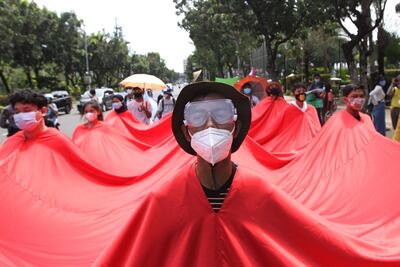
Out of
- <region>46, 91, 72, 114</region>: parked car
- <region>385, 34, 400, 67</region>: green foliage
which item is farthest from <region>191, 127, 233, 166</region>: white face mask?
<region>385, 34, 400, 67</region>: green foliage

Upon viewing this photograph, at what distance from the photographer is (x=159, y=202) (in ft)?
8.55

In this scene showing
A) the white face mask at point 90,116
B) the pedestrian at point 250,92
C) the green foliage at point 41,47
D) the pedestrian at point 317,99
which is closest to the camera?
the white face mask at point 90,116

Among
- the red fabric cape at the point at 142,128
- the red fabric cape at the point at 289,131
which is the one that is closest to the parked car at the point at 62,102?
the red fabric cape at the point at 142,128

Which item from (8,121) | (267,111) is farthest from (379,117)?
(8,121)

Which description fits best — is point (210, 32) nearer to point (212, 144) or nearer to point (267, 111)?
point (267, 111)

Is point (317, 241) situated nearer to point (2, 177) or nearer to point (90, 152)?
point (2, 177)

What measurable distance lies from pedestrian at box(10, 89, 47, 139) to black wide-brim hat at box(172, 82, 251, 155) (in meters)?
3.48

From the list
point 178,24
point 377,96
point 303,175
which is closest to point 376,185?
point 303,175

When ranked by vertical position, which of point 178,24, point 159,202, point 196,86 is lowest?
point 159,202

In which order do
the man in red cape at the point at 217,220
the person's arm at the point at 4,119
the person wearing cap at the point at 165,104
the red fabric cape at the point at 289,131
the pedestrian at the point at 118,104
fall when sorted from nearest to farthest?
the man in red cape at the point at 217,220 < the person's arm at the point at 4,119 < the red fabric cape at the point at 289,131 < the pedestrian at the point at 118,104 < the person wearing cap at the point at 165,104

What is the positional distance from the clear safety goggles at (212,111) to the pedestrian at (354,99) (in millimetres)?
4359

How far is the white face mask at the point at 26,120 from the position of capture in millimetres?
5836

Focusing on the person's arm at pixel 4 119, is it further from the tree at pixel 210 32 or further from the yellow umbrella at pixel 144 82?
the tree at pixel 210 32

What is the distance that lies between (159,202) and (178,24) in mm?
51231
